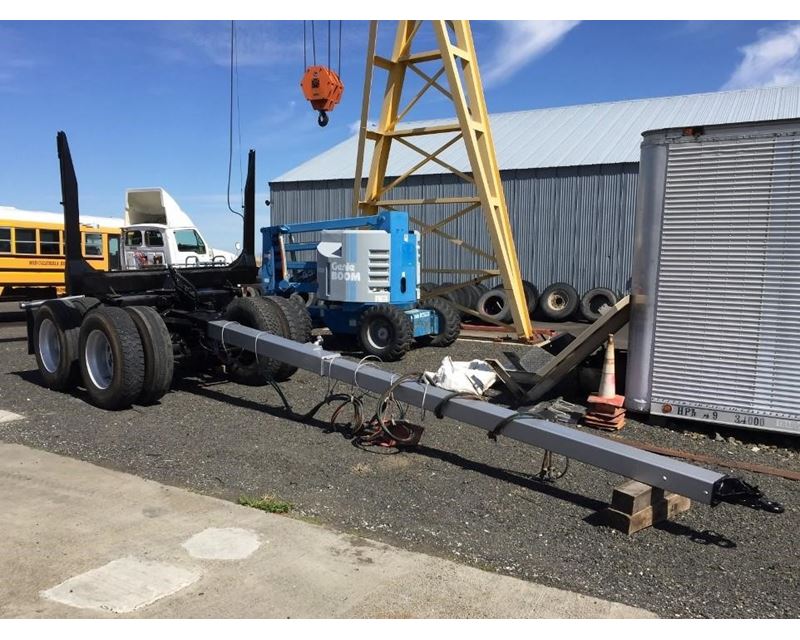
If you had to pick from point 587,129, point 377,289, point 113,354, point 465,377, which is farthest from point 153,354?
point 587,129

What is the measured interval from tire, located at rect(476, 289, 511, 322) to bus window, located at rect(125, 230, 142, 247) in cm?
883

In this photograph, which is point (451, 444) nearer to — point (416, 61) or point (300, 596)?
point (300, 596)

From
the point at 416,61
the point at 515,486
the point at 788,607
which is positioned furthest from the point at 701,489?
the point at 416,61

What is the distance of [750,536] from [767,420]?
225 centimetres

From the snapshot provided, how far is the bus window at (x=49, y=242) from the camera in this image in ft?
60.4

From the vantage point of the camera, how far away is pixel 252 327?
859 centimetres

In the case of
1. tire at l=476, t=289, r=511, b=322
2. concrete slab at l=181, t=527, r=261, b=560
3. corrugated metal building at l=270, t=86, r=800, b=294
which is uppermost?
corrugated metal building at l=270, t=86, r=800, b=294

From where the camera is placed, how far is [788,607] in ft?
11.8

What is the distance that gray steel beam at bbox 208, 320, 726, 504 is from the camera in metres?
4.47

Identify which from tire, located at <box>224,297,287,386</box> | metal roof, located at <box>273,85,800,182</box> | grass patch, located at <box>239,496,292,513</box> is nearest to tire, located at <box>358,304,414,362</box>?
tire, located at <box>224,297,287,386</box>

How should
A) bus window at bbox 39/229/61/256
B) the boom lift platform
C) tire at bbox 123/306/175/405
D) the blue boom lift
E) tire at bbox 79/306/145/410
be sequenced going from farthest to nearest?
bus window at bbox 39/229/61/256 → the blue boom lift → tire at bbox 123/306/175/405 → tire at bbox 79/306/145/410 → the boom lift platform

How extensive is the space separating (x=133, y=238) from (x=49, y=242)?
2.66 metres

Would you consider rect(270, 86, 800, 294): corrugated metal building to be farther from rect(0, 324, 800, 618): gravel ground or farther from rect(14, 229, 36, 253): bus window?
Result: rect(0, 324, 800, 618): gravel ground

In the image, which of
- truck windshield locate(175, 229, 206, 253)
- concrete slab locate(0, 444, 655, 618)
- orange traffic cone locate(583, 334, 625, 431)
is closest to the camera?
concrete slab locate(0, 444, 655, 618)
